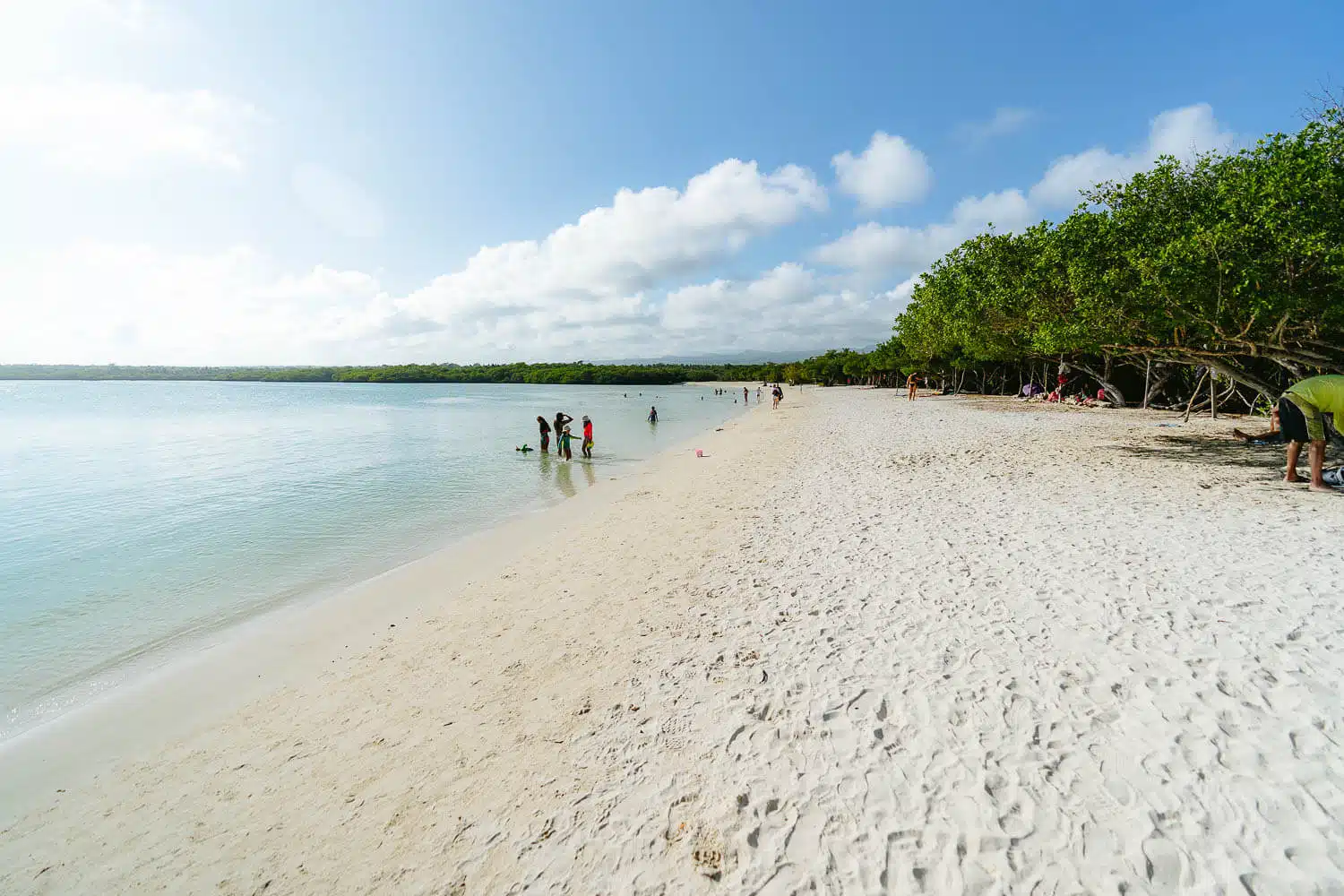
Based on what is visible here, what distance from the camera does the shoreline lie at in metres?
5.21

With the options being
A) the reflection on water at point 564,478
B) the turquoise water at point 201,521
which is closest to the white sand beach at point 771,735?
the turquoise water at point 201,521

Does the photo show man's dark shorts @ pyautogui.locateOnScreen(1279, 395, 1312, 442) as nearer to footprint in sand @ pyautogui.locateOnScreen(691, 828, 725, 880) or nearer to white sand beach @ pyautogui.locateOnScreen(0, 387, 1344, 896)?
white sand beach @ pyautogui.locateOnScreen(0, 387, 1344, 896)

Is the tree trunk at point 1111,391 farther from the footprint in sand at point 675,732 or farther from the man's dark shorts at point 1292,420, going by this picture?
the footprint in sand at point 675,732

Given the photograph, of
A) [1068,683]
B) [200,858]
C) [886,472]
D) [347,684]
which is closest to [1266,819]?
[1068,683]

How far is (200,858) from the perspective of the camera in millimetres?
Result: 3779

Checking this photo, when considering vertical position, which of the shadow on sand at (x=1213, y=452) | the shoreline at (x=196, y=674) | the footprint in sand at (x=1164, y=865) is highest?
the shadow on sand at (x=1213, y=452)

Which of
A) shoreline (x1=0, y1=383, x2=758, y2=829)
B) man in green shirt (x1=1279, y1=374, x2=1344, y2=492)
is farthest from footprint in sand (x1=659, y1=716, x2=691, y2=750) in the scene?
man in green shirt (x1=1279, y1=374, x2=1344, y2=492)

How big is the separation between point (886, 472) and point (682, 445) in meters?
15.5

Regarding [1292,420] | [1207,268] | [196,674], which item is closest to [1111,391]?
[1207,268]

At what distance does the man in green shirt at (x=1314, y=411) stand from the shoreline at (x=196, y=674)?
1581 centimetres

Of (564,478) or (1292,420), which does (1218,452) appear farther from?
(564,478)

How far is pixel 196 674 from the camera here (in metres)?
6.75

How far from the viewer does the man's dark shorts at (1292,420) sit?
1026 cm

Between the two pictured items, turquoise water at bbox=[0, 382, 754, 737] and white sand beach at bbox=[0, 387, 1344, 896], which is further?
turquoise water at bbox=[0, 382, 754, 737]
